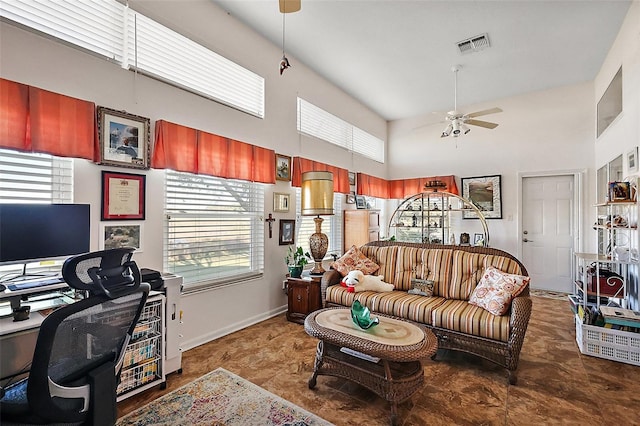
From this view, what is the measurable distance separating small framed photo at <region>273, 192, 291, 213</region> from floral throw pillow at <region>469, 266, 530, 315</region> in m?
2.45

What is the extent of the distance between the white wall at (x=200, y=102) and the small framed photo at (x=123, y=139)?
0.08 metres

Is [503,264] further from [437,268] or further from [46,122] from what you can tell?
[46,122]

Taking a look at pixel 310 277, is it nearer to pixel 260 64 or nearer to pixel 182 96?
pixel 182 96

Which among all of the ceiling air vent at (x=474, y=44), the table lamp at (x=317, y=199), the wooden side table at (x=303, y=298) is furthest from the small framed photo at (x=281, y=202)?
the ceiling air vent at (x=474, y=44)

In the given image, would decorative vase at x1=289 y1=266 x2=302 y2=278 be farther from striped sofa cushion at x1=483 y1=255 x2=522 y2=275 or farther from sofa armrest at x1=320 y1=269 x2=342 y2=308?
striped sofa cushion at x1=483 y1=255 x2=522 y2=275

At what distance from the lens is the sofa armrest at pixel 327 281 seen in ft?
11.4

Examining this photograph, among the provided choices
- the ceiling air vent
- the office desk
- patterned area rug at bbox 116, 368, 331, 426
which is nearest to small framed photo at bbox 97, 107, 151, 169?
the office desk

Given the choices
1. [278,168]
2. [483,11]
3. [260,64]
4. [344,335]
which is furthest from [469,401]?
[260,64]

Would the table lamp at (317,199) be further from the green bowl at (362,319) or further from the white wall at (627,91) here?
the white wall at (627,91)

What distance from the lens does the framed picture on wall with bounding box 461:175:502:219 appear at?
5816 mm

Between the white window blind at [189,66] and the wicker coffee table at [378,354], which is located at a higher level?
the white window blind at [189,66]

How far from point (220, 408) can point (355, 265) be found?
2.05 m

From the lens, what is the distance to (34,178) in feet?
6.92

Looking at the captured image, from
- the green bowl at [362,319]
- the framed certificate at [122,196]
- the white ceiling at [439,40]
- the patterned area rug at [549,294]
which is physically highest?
the white ceiling at [439,40]
